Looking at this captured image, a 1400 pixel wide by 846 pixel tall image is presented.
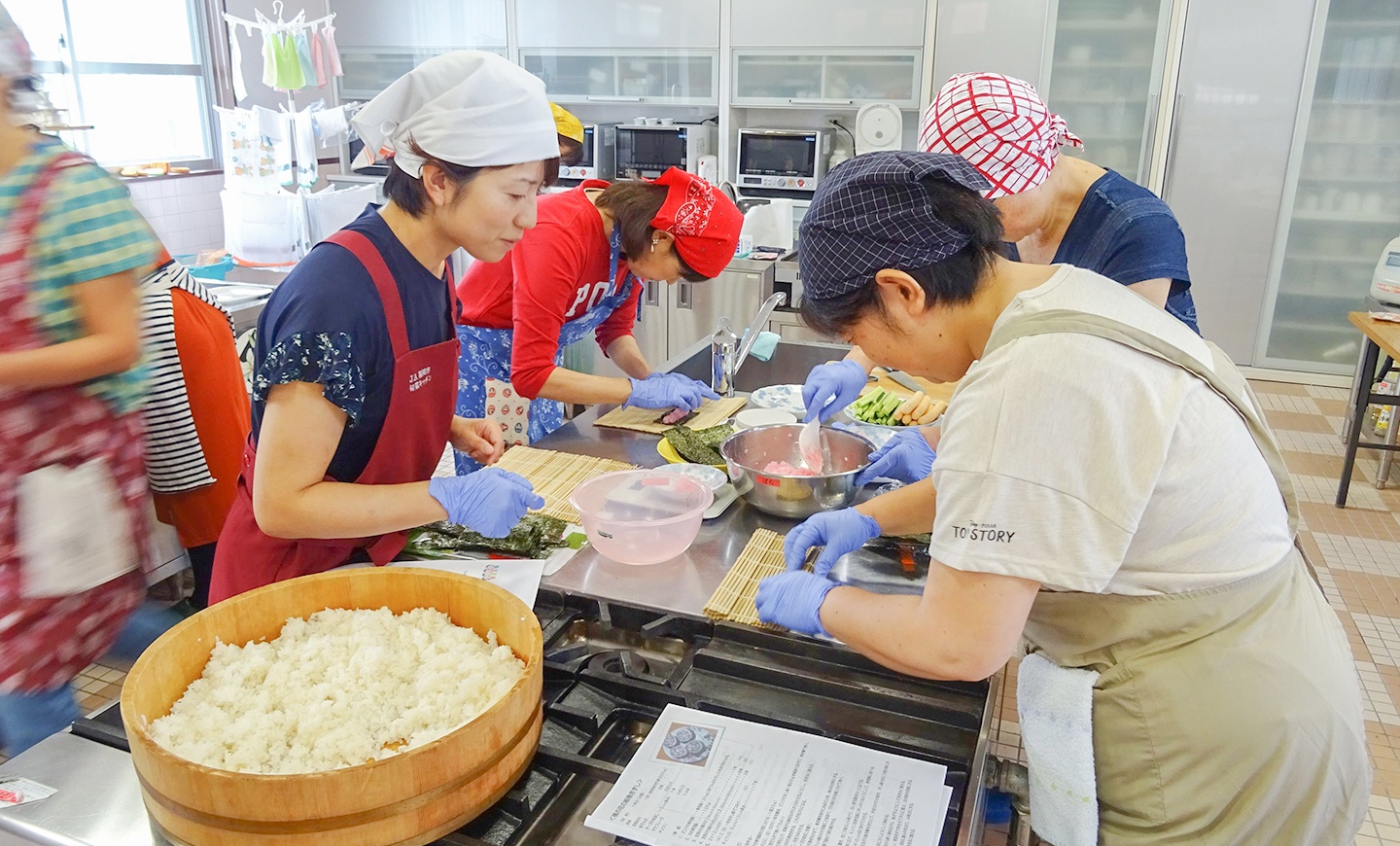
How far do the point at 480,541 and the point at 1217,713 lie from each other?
1104mm

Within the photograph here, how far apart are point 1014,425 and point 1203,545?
0.29 meters

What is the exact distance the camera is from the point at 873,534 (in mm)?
1425

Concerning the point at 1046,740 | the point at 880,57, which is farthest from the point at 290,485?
the point at 880,57

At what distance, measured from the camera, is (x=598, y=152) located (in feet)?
18.6

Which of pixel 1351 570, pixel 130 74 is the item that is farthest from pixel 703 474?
pixel 130 74

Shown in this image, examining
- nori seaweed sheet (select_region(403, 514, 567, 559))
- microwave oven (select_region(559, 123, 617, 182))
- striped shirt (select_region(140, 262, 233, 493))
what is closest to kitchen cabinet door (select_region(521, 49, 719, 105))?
microwave oven (select_region(559, 123, 617, 182))

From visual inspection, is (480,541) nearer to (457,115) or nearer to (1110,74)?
(457,115)

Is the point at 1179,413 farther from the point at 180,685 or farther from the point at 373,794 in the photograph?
the point at 180,685

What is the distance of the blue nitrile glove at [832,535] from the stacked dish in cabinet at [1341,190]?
5.14 m

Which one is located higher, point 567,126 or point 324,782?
point 567,126

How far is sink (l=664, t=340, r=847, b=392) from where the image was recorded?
2838mm

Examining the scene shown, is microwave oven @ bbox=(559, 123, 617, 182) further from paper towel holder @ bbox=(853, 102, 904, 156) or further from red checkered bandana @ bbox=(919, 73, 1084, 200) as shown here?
red checkered bandana @ bbox=(919, 73, 1084, 200)

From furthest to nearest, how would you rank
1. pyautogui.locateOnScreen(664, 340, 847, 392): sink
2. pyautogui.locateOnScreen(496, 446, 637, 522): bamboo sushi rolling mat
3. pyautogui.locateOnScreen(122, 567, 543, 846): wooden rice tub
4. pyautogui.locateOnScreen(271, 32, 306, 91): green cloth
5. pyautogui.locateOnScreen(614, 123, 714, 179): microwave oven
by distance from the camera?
pyautogui.locateOnScreen(614, 123, 714, 179): microwave oven → pyautogui.locateOnScreen(271, 32, 306, 91): green cloth → pyautogui.locateOnScreen(664, 340, 847, 392): sink → pyautogui.locateOnScreen(496, 446, 637, 522): bamboo sushi rolling mat → pyautogui.locateOnScreen(122, 567, 543, 846): wooden rice tub

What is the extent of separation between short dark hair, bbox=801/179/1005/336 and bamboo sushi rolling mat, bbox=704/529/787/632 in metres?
0.47
